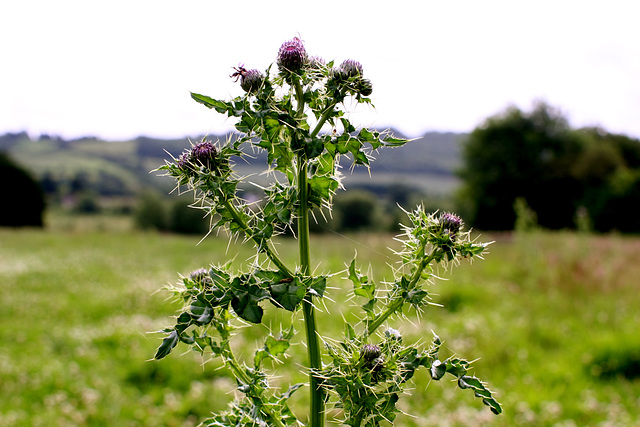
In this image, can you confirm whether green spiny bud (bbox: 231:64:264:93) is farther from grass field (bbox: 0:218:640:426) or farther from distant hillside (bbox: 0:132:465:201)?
distant hillside (bbox: 0:132:465:201)

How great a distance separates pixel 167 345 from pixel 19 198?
5652cm

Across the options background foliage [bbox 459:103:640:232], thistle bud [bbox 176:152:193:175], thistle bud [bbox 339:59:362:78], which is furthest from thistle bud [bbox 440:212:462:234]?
background foliage [bbox 459:103:640:232]

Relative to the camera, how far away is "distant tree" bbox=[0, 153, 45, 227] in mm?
48906

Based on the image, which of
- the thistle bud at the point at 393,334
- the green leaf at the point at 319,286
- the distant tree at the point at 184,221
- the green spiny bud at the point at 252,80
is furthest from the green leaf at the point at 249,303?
the distant tree at the point at 184,221

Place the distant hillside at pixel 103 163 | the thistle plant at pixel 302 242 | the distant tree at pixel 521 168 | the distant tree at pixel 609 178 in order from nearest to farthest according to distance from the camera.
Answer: the thistle plant at pixel 302 242 < the distant tree at pixel 609 178 < the distant tree at pixel 521 168 < the distant hillside at pixel 103 163

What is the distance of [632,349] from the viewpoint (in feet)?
23.1

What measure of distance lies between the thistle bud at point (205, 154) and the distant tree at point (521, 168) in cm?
3970

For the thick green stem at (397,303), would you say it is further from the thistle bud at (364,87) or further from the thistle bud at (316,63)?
the thistle bud at (316,63)

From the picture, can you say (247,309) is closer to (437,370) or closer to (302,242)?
(302,242)

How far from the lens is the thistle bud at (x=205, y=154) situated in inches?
50.2

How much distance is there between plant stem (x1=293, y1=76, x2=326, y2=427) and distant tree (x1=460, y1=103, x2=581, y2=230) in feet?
130

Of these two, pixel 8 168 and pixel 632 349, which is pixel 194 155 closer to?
pixel 632 349

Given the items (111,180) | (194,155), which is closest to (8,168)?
(111,180)

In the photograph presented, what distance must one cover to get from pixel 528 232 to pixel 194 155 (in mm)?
9863
